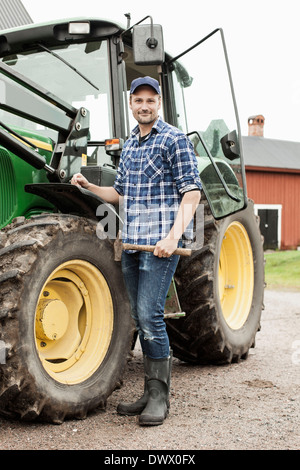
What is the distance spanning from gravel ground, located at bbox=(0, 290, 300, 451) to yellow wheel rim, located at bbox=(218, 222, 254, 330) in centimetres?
47

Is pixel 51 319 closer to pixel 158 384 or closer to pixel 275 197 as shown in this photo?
pixel 158 384

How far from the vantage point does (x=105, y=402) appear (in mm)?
3307

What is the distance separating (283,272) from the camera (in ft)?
45.3

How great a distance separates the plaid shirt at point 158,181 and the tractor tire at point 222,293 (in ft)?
3.87

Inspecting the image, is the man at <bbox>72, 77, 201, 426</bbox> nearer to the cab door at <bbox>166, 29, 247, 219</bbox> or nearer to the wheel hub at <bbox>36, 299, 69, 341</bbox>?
the wheel hub at <bbox>36, 299, 69, 341</bbox>

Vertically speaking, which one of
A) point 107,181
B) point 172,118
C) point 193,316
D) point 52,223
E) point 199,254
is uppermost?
point 172,118

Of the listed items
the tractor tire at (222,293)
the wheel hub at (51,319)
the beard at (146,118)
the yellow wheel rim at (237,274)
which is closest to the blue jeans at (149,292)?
the wheel hub at (51,319)

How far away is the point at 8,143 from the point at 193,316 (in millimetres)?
1901

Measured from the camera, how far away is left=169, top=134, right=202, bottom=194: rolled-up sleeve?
3123 millimetres

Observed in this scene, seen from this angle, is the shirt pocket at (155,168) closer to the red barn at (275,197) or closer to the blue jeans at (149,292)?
the blue jeans at (149,292)

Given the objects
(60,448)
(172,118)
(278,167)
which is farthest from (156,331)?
(278,167)

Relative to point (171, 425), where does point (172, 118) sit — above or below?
above

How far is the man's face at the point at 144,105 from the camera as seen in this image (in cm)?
318
